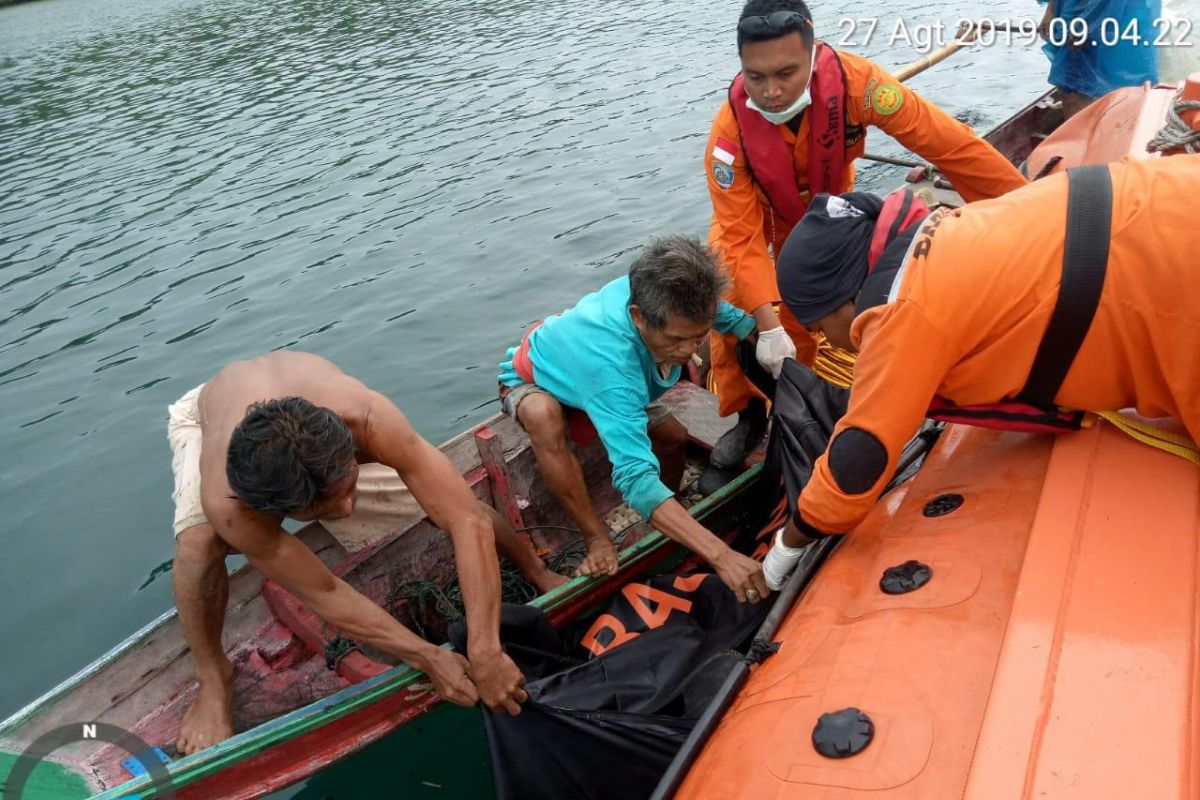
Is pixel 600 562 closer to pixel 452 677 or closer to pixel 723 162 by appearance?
pixel 452 677

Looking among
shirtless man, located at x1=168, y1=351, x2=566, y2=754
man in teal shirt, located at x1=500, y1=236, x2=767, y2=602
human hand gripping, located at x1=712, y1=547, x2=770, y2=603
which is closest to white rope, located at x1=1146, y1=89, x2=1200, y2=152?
man in teal shirt, located at x1=500, y1=236, x2=767, y2=602

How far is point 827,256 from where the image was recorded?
7.98 feet

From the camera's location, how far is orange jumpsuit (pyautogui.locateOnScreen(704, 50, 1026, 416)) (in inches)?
156

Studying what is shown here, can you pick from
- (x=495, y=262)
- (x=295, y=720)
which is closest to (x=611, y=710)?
(x=295, y=720)

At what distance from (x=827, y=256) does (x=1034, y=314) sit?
0.58 m

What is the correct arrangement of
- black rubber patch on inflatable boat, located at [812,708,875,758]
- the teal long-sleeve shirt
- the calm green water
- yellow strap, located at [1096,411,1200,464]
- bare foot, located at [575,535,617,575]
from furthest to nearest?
the calm green water
bare foot, located at [575,535,617,575]
the teal long-sleeve shirt
yellow strap, located at [1096,411,1200,464]
black rubber patch on inflatable boat, located at [812,708,875,758]

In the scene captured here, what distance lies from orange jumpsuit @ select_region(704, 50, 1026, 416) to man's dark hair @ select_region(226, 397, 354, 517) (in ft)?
6.55

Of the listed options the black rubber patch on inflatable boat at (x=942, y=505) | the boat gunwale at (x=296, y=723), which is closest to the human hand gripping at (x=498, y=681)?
the boat gunwale at (x=296, y=723)

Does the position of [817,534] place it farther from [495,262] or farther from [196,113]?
[196,113]

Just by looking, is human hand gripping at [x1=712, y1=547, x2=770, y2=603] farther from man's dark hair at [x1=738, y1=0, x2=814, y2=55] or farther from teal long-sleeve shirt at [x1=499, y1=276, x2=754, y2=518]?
man's dark hair at [x1=738, y1=0, x2=814, y2=55]

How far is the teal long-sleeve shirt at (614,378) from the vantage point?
3463 mm

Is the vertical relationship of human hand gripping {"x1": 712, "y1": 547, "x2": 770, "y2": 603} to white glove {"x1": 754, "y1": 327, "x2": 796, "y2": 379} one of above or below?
below

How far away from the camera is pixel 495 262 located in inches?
345

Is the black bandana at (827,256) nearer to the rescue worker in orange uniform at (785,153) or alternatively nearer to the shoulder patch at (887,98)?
the rescue worker in orange uniform at (785,153)
